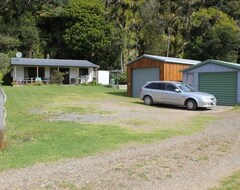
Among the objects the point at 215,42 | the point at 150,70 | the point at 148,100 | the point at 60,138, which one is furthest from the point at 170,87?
the point at 215,42

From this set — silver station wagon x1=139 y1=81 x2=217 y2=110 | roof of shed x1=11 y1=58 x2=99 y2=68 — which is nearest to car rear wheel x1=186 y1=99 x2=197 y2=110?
silver station wagon x1=139 y1=81 x2=217 y2=110

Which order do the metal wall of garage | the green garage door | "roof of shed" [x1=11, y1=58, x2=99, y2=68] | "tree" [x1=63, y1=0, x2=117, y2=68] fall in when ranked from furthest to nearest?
"tree" [x1=63, y1=0, x2=117, y2=68], "roof of shed" [x1=11, y1=58, x2=99, y2=68], the metal wall of garage, the green garage door

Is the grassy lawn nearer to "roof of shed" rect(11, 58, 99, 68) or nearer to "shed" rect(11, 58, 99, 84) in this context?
"roof of shed" rect(11, 58, 99, 68)

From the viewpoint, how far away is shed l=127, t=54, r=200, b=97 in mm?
24656

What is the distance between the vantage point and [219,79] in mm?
21625

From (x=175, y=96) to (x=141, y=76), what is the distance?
8380mm

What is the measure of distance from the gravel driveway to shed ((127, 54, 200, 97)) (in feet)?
53.3

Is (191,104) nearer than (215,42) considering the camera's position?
Yes

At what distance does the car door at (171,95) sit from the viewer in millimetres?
18578

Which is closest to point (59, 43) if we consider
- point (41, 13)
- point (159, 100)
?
point (41, 13)

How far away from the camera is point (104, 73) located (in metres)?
43.8

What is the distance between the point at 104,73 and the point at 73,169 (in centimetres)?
3773

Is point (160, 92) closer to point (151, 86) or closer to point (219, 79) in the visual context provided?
point (151, 86)

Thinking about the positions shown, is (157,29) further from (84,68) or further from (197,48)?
(84,68)
